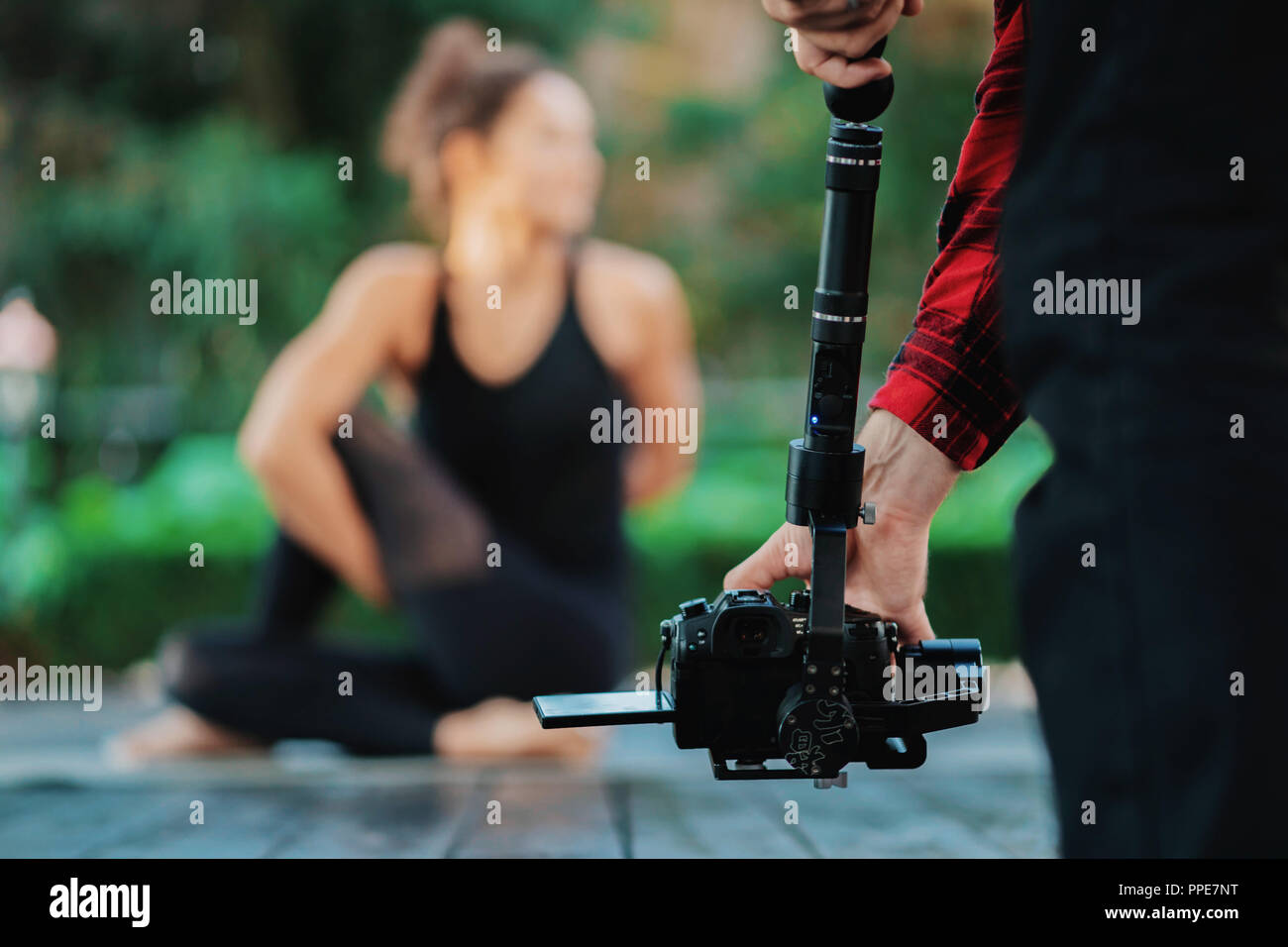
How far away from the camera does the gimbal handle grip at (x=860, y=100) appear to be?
1.03 meters

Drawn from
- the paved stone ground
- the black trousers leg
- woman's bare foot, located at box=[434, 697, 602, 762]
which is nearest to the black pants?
the black trousers leg

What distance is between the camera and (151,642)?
5766 millimetres

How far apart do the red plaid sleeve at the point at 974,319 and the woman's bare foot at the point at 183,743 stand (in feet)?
10.8

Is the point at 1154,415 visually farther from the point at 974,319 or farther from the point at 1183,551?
the point at 974,319

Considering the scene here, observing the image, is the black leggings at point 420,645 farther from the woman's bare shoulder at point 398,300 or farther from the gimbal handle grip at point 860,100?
the gimbal handle grip at point 860,100

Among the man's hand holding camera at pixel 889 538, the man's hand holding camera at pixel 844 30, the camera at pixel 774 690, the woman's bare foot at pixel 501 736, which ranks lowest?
the woman's bare foot at pixel 501 736

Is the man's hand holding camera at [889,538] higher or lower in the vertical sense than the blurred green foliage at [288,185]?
lower

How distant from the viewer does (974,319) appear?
3.51ft

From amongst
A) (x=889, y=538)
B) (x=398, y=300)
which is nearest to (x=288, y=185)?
(x=398, y=300)

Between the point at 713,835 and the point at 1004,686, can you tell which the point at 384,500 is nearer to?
the point at 713,835

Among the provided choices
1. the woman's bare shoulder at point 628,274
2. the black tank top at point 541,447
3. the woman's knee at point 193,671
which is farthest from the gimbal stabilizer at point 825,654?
the woman's knee at point 193,671

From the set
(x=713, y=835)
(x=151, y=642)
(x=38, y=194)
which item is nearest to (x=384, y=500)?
(x=713, y=835)

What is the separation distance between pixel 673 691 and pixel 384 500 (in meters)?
3.02

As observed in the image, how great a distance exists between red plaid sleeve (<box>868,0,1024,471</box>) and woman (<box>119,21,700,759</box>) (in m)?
2.80
